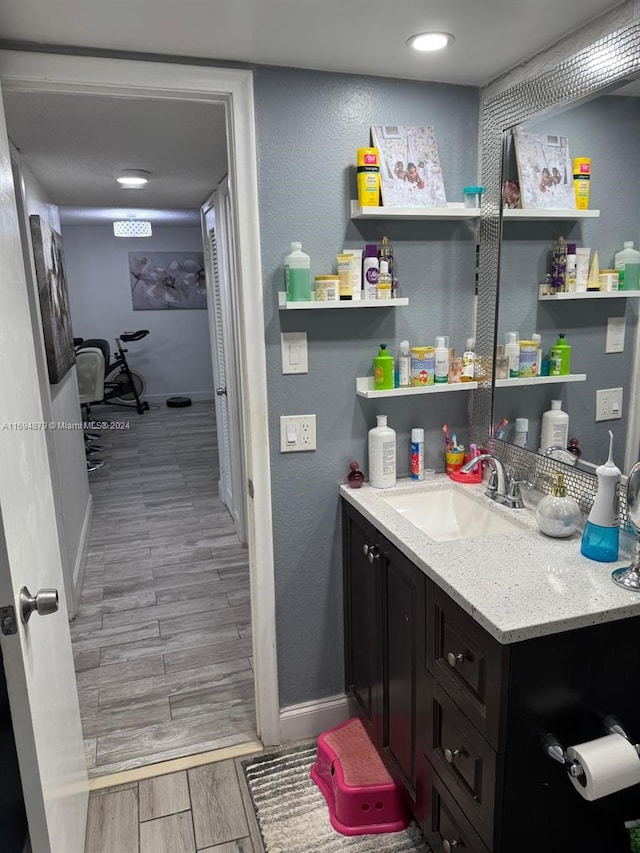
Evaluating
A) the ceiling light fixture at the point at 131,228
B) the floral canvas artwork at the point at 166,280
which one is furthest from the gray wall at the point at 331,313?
the floral canvas artwork at the point at 166,280

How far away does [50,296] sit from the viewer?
314cm

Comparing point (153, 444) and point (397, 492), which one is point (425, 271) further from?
point (153, 444)

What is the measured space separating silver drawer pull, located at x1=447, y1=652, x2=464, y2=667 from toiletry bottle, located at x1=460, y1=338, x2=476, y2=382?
98 cm

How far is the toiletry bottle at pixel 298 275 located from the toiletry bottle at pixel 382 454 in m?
0.49

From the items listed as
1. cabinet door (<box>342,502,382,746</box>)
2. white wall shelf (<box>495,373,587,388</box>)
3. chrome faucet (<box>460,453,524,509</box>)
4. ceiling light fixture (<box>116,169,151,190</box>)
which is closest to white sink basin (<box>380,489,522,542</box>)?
chrome faucet (<box>460,453,524,509</box>)

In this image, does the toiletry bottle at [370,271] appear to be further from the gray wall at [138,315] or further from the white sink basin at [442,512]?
the gray wall at [138,315]

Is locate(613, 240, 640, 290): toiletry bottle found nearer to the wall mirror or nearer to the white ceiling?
the wall mirror

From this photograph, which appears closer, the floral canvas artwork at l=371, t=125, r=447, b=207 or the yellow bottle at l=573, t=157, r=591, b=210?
the yellow bottle at l=573, t=157, r=591, b=210

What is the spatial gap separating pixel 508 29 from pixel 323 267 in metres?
0.79

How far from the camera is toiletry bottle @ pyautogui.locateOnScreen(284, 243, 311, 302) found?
6.00ft

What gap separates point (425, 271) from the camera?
204 cm

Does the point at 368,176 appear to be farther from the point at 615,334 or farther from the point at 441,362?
the point at 615,334

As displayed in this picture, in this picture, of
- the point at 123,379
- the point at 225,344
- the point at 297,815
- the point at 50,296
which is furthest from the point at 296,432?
the point at 123,379

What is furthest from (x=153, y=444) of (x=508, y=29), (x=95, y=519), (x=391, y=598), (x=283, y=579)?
(x=508, y=29)
